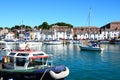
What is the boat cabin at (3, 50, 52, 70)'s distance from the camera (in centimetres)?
3117

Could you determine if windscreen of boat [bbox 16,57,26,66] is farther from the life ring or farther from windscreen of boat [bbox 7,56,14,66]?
the life ring

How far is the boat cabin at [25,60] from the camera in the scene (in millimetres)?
31172

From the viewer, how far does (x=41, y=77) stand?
29.4 metres

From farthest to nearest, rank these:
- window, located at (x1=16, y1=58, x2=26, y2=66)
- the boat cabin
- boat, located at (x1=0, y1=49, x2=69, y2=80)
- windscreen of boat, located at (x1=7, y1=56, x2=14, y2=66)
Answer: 1. windscreen of boat, located at (x1=7, y1=56, x2=14, y2=66)
2. window, located at (x1=16, y1=58, x2=26, y2=66)
3. the boat cabin
4. boat, located at (x1=0, y1=49, x2=69, y2=80)

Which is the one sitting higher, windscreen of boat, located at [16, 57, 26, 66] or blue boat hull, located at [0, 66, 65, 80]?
windscreen of boat, located at [16, 57, 26, 66]

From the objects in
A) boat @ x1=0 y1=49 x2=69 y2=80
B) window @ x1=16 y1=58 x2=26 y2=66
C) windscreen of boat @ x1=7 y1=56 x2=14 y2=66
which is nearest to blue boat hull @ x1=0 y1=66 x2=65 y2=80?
boat @ x1=0 y1=49 x2=69 y2=80

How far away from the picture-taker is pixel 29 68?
31188mm

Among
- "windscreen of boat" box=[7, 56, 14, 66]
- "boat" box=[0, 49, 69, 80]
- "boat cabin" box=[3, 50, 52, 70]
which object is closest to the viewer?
"boat" box=[0, 49, 69, 80]

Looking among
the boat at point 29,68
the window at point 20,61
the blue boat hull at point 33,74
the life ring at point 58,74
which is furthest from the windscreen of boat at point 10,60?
the life ring at point 58,74

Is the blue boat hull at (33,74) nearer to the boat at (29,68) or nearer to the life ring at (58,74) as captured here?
the boat at (29,68)

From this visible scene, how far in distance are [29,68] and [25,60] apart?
94 centimetres

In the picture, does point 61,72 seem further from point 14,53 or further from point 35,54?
point 14,53

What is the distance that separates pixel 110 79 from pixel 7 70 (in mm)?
12618

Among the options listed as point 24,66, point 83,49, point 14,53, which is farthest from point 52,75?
point 83,49
